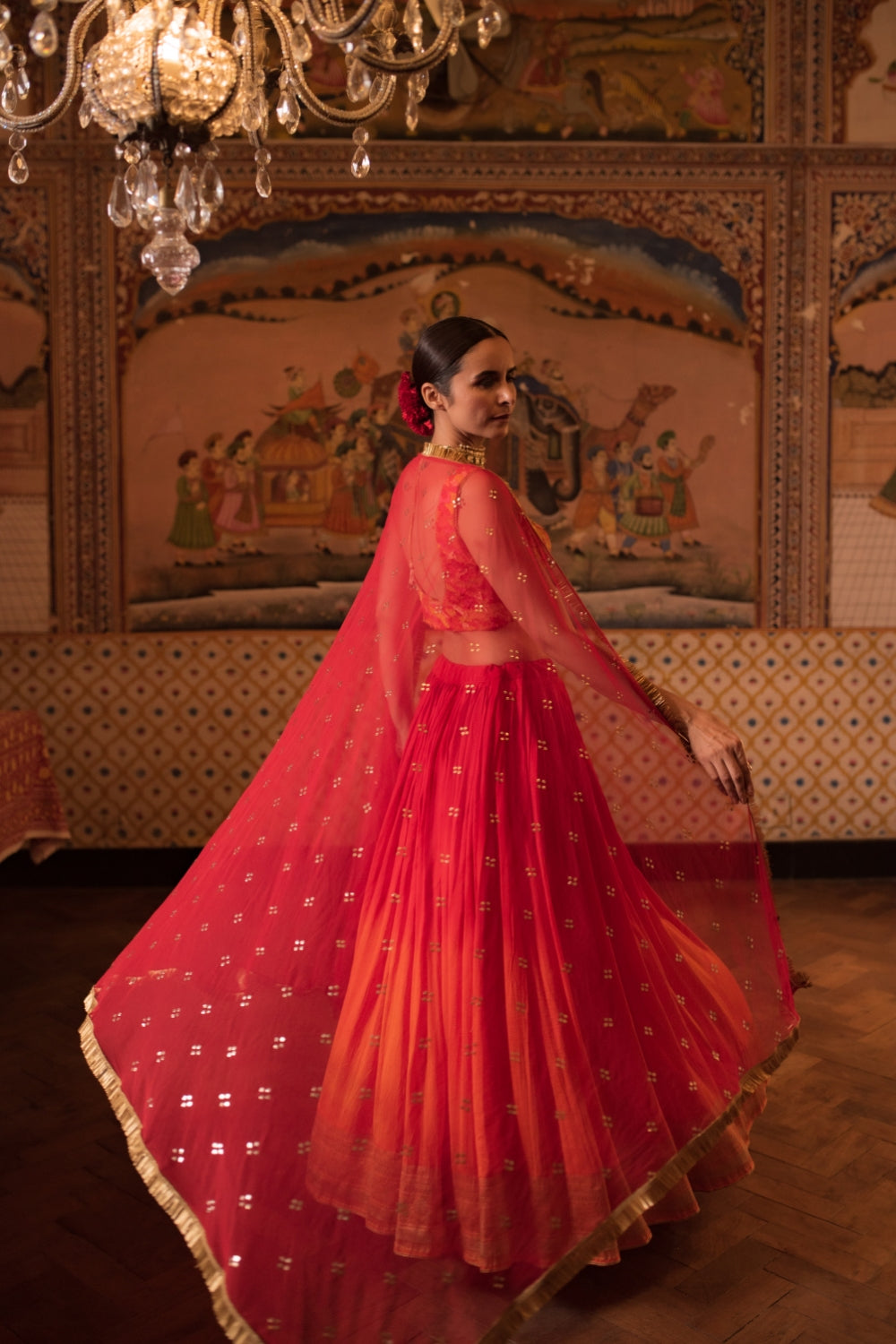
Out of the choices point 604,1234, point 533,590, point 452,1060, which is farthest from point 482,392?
point 604,1234

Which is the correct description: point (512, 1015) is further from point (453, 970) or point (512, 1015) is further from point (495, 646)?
point (495, 646)

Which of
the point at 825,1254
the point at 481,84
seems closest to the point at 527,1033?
the point at 825,1254

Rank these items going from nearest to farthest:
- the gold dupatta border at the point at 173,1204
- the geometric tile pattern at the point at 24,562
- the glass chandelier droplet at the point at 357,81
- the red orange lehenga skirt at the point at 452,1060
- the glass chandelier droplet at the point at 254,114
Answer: the gold dupatta border at the point at 173,1204, the red orange lehenga skirt at the point at 452,1060, the glass chandelier droplet at the point at 357,81, the glass chandelier droplet at the point at 254,114, the geometric tile pattern at the point at 24,562

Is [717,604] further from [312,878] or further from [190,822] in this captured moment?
[312,878]

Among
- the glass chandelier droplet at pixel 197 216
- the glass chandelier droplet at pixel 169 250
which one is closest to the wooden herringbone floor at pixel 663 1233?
the glass chandelier droplet at pixel 169 250

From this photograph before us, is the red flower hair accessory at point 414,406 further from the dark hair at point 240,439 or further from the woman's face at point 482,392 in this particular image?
the dark hair at point 240,439

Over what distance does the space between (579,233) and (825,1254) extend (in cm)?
370

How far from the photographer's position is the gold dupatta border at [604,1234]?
176 centimetres

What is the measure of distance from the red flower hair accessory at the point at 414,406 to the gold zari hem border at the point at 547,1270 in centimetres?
133

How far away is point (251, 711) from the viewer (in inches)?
186

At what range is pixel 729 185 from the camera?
15.1 ft

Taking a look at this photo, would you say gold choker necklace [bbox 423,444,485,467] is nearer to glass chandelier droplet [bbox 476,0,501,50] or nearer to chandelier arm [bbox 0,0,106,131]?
glass chandelier droplet [bbox 476,0,501,50]

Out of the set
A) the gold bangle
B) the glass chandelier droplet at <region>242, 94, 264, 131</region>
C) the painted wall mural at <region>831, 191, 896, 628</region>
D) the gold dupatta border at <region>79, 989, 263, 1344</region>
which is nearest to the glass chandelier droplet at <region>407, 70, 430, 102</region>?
the glass chandelier droplet at <region>242, 94, 264, 131</region>

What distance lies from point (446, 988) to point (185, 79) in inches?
62.3
